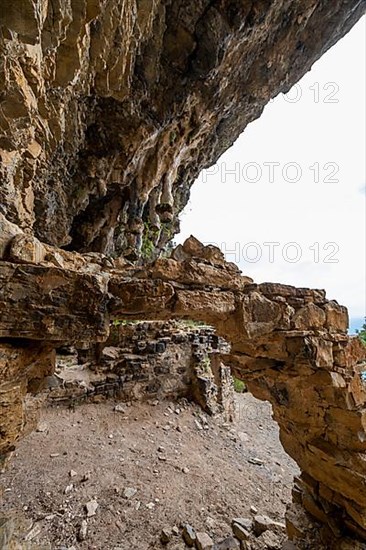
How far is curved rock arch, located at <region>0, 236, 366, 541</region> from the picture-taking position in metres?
1.84

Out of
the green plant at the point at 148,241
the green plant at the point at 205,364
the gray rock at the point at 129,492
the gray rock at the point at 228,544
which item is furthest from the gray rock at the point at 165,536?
the green plant at the point at 148,241

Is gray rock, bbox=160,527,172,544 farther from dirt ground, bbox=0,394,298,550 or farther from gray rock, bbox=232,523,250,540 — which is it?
gray rock, bbox=232,523,250,540

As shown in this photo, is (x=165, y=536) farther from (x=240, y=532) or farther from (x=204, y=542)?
(x=240, y=532)

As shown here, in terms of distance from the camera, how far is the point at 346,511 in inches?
111

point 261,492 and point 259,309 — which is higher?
point 259,309

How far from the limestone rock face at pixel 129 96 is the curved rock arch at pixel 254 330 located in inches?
55.0

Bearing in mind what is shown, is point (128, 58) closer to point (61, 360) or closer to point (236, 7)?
point (236, 7)

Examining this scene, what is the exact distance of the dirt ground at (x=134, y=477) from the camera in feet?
10.6

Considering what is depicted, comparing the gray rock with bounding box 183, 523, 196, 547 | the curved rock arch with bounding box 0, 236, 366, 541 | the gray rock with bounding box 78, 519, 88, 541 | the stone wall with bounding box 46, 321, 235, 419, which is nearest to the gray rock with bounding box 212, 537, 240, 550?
the gray rock with bounding box 183, 523, 196, 547

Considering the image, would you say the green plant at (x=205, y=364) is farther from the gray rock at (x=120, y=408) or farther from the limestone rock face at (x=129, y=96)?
the limestone rock face at (x=129, y=96)

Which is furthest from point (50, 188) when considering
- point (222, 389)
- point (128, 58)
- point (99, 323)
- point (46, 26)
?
point (222, 389)

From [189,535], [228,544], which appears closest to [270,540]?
[228,544]

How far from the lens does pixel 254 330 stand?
264cm

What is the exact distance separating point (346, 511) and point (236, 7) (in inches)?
373
